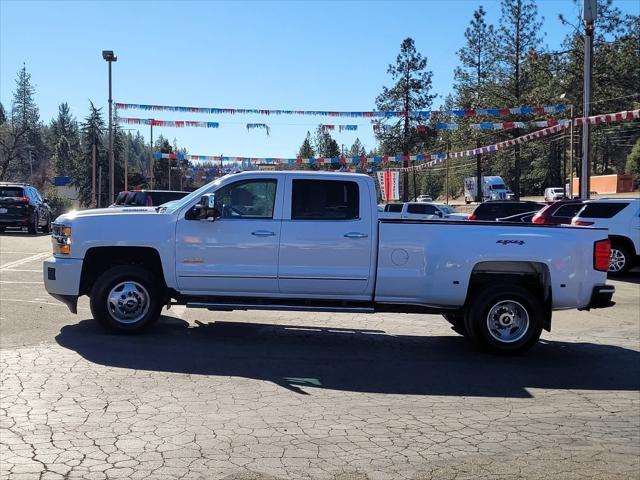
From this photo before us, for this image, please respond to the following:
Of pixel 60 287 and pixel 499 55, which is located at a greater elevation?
pixel 499 55

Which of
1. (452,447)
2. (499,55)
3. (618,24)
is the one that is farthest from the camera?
(499,55)

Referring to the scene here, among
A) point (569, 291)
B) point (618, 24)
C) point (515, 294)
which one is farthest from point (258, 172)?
point (618, 24)

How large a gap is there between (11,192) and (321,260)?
61.7ft

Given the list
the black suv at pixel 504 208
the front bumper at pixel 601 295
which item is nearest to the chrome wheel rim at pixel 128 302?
the front bumper at pixel 601 295

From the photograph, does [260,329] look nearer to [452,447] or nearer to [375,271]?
[375,271]

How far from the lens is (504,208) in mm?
20297

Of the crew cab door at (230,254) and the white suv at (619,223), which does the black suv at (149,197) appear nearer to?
the white suv at (619,223)

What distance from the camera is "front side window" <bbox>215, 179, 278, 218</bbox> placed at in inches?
301

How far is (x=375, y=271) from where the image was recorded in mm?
7445

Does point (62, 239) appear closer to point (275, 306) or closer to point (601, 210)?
point (275, 306)

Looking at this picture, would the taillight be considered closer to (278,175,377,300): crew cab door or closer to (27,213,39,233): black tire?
(278,175,377,300): crew cab door

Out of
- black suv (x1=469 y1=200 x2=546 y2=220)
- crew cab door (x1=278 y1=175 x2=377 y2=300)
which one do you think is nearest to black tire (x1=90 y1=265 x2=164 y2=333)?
crew cab door (x1=278 y1=175 x2=377 y2=300)

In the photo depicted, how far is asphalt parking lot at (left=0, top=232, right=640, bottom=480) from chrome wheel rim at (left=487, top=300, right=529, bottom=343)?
39 centimetres

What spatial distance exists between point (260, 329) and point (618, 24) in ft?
133
